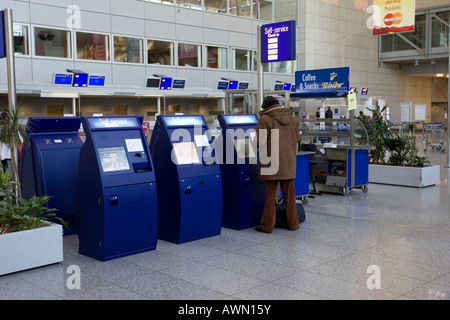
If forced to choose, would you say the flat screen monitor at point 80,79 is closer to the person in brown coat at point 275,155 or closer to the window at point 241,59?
the window at point 241,59

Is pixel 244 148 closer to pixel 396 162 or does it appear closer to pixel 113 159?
pixel 113 159

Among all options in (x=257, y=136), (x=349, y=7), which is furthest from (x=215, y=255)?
(x=349, y=7)

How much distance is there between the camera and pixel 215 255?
5.68 m

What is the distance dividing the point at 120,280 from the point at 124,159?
4.80 feet

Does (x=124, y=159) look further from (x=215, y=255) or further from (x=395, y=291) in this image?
(x=395, y=291)

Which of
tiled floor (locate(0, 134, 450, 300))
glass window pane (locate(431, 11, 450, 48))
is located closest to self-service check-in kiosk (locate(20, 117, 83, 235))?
tiled floor (locate(0, 134, 450, 300))

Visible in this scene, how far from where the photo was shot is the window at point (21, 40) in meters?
18.7

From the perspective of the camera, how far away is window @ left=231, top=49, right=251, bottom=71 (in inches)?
1045

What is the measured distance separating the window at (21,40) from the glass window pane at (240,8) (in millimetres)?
11444

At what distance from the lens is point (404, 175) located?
1078cm

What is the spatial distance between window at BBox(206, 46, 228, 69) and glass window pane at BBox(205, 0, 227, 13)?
1957 millimetres

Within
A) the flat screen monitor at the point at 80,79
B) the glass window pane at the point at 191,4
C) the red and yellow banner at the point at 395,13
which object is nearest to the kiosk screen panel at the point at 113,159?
the red and yellow banner at the point at 395,13

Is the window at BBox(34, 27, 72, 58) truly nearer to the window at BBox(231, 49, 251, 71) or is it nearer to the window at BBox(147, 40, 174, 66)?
the window at BBox(147, 40, 174, 66)

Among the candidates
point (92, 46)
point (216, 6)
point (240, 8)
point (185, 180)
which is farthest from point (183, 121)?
point (240, 8)
